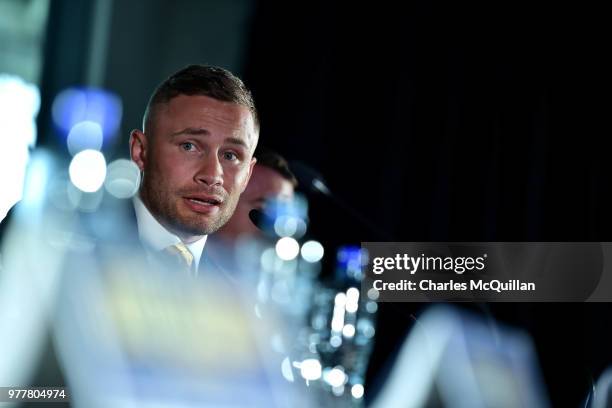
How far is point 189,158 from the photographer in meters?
0.94

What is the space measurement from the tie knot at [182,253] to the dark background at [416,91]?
830 mm

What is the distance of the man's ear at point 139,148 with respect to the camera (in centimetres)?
95

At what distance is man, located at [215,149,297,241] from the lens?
1.01m

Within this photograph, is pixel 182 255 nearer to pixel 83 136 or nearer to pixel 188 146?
Result: pixel 188 146

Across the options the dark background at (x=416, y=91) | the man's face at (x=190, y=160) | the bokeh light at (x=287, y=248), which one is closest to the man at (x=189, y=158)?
the man's face at (x=190, y=160)

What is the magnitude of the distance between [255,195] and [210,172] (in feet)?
0.39

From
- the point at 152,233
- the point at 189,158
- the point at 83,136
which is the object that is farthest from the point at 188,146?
the point at 83,136

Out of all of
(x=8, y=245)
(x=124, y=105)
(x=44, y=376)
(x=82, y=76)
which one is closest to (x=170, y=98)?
(x=8, y=245)

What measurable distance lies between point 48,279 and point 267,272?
388 mm

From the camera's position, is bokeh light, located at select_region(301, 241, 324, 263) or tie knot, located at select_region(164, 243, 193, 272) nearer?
tie knot, located at select_region(164, 243, 193, 272)

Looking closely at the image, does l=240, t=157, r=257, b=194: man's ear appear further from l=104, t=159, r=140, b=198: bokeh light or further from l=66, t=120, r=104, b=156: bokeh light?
l=66, t=120, r=104, b=156: bokeh light

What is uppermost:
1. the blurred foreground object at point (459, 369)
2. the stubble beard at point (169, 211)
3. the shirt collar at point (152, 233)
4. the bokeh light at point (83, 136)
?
the bokeh light at point (83, 136)

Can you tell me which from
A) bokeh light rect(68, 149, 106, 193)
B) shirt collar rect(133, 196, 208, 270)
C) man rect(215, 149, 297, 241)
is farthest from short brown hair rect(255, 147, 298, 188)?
bokeh light rect(68, 149, 106, 193)

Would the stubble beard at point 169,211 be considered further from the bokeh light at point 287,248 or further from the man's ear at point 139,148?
the bokeh light at point 287,248
